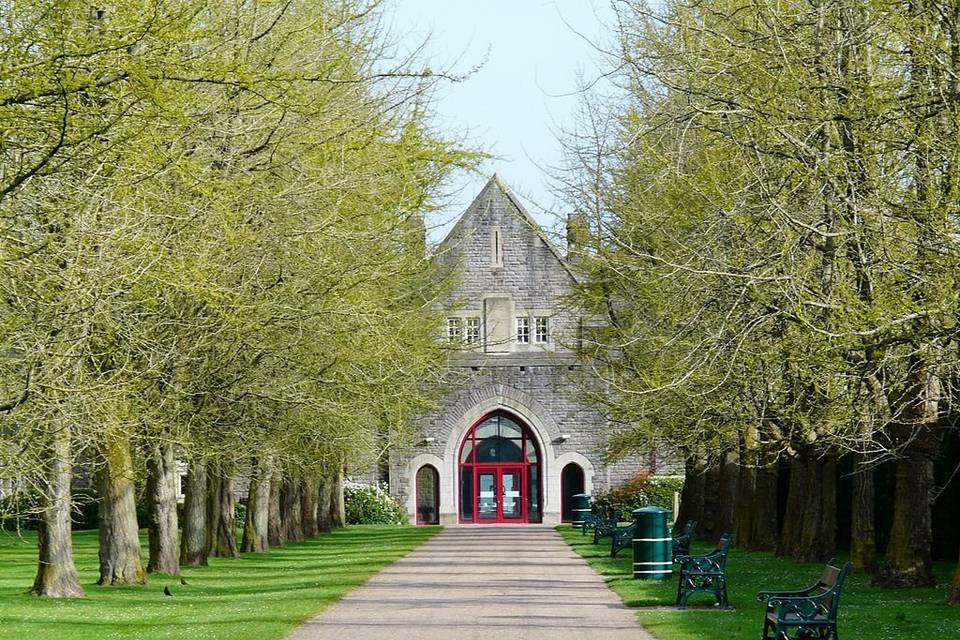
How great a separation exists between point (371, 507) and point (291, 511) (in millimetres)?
14533

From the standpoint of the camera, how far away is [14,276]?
1205 cm

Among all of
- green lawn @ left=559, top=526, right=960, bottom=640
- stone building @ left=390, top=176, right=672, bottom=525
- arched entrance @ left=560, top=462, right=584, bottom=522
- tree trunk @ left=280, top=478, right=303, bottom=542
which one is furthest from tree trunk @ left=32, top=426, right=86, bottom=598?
arched entrance @ left=560, top=462, right=584, bottom=522

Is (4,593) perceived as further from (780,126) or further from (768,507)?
(768,507)

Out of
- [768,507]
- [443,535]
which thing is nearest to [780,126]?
[768,507]

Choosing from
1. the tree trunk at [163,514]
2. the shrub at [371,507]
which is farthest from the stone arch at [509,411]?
the tree trunk at [163,514]

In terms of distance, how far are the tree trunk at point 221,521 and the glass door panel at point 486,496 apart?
75.5 ft

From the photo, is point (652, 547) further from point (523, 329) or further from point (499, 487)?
point (523, 329)

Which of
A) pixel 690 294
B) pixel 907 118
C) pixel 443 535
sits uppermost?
pixel 907 118

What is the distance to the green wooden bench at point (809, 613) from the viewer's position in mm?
13430

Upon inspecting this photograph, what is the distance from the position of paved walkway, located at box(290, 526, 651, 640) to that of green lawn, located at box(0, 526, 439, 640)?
52cm

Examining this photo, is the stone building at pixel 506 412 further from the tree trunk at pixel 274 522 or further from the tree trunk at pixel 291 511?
the tree trunk at pixel 274 522

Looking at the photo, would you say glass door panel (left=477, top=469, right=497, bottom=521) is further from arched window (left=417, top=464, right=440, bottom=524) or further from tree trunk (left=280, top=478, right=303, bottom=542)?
tree trunk (left=280, top=478, right=303, bottom=542)

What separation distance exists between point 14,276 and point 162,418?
7.59 m

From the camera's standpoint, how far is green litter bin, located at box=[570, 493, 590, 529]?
1944 inches
